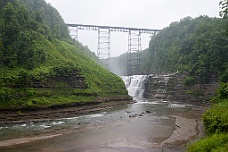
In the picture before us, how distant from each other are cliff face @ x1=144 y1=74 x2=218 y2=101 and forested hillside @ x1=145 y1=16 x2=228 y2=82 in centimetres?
195

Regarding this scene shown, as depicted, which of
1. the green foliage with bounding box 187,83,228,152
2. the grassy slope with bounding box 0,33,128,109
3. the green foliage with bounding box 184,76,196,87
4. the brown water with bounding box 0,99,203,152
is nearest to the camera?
the green foliage with bounding box 187,83,228,152

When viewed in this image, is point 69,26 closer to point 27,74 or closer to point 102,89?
point 102,89

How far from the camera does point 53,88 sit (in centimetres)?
3834

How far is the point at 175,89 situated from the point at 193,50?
34.1 ft

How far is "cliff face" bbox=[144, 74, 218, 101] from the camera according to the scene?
50.3 metres

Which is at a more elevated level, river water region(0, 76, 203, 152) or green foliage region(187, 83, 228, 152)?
green foliage region(187, 83, 228, 152)

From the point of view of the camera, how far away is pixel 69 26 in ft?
277

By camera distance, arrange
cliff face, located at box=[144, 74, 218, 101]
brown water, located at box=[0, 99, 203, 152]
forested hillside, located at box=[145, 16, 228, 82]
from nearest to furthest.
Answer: brown water, located at box=[0, 99, 203, 152] < forested hillside, located at box=[145, 16, 228, 82] < cliff face, located at box=[144, 74, 218, 101]

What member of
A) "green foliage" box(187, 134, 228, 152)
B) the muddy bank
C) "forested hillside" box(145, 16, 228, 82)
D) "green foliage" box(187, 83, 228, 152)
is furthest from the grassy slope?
"green foliage" box(187, 134, 228, 152)

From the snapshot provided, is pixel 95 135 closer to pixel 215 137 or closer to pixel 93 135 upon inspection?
pixel 93 135

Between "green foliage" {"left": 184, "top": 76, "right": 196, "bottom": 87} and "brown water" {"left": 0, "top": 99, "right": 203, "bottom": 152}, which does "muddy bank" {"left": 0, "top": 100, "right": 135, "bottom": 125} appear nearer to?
"brown water" {"left": 0, "top": 99, "right": 203, "bottom": 152}

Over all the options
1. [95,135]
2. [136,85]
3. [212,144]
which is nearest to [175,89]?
[136,85]

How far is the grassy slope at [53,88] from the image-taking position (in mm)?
32188

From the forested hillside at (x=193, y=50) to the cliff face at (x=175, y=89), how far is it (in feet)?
6.39
